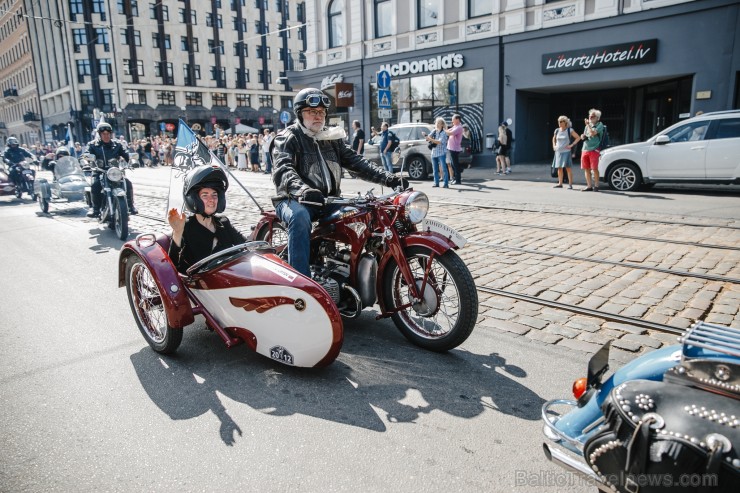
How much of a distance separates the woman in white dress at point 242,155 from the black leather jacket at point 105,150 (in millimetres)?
15171

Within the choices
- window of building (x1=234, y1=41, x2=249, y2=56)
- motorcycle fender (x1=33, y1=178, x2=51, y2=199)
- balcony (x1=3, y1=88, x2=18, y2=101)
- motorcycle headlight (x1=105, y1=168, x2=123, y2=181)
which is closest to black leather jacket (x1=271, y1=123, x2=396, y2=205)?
motorcycle headlight (x1=105, y1=168, x2=123, y2=181)

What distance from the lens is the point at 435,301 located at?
12.5 feet

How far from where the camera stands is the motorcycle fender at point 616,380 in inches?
72.4

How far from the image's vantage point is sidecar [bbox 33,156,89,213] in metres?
12.3

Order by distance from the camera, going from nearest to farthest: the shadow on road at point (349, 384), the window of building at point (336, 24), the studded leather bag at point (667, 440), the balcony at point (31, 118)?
the studded leather bag at point (667, 440), the shadow on road at point (349, 384), the window of building at point (336, 24), the balcony at point (31, 118)

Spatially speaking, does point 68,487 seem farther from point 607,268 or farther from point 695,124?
point 695,124

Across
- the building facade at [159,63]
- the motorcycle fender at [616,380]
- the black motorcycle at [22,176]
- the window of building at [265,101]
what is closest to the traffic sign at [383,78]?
the black motorcycle at [22,176]

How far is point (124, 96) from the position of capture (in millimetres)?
54281

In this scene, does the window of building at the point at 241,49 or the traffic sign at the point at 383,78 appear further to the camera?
the window of building at the point at 241,49

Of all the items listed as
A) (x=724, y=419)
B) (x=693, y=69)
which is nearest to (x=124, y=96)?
(x=693, y=69)

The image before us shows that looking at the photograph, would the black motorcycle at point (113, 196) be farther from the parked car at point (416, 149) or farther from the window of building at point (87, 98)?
the window of building at point (87, 98)

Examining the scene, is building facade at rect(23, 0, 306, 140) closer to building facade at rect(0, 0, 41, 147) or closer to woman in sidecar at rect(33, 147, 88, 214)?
building facade at rect(0, 0, 41, 147)

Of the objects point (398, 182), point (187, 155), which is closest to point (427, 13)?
point (187, 155)

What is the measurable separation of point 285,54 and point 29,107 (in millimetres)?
37598
